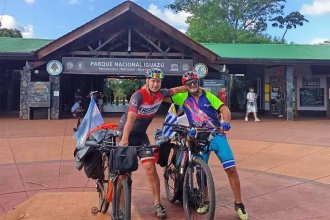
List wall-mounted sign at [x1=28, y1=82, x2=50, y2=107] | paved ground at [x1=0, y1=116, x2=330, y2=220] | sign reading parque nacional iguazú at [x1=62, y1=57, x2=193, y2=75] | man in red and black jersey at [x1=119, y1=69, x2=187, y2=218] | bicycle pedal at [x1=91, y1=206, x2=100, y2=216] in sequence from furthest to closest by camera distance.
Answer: sign reading parque nacional iguazú at [x1=62, y1=57, x2=193, y2=75] < wall-mounted sign at [x1=28, y1=82, x2=50, y2=107] < paved ground at [x1=0, y1=116, x2=330, y2=220] < bicycle pedal at [x1=91, y1=206, x2=100, y2=216] < man in red and black jersey at [x1=119, y1=69, x2=187, y2=218]

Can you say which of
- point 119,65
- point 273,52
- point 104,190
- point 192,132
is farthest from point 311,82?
point 104,190

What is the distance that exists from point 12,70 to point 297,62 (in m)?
14.8

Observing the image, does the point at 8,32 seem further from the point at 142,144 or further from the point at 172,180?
the point at 142,144

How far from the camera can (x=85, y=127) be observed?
4.48 metres

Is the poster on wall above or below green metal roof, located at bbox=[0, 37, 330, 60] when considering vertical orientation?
below

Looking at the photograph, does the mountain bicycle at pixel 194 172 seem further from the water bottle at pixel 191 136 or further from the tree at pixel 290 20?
the tree at pixel 290 20

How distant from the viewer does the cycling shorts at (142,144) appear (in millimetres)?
4555

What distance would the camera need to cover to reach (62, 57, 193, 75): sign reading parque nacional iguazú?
55.3ft

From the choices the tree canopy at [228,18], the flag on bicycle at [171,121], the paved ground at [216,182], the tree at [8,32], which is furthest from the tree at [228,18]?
the flag on bicycle at [171,121]

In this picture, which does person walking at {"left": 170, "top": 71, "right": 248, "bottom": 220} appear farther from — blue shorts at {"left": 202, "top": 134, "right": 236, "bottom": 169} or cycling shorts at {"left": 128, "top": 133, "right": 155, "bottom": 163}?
cycling shorts at {"left": 128, "top": 133, "right": 155, "bottom": 163}

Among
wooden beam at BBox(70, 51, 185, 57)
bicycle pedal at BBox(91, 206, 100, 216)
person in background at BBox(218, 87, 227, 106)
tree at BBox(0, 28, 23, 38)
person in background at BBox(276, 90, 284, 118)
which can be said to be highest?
tree at BBox(0, 28, 23, 38)

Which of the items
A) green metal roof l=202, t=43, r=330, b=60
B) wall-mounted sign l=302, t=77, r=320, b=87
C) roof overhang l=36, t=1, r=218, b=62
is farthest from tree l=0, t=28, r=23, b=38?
wall-mounted sign l=302, t=77, r=320, b=87

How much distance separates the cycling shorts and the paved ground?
71 centimetres

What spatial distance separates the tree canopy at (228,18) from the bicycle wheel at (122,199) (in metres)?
37.8
